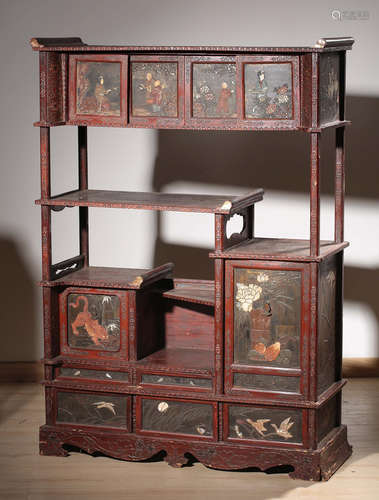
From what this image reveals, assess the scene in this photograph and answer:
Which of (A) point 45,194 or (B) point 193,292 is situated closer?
(A) point 45,194

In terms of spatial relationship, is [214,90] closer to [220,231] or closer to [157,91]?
[157,91]

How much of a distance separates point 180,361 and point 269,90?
1.31 meters

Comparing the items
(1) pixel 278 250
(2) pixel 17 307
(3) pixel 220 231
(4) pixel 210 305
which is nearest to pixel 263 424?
(4) pixel 210 305

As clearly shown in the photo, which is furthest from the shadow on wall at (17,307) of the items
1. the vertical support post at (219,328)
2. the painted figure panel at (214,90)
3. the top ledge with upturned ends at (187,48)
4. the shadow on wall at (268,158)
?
the painted figure panel at (214,90)

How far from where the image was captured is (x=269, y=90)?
14.8 feet

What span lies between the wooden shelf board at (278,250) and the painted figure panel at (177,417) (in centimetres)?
70

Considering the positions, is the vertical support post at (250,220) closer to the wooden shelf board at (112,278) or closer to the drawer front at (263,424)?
the wooden shelf board at (112,278)

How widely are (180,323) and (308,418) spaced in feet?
2.80

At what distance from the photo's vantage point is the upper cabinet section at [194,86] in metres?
4.48

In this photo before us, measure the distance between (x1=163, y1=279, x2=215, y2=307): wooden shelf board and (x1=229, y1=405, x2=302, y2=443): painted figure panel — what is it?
50cm

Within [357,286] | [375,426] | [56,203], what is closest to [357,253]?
[357,286]

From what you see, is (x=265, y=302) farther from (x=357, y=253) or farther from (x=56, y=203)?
(x=357, y=253)

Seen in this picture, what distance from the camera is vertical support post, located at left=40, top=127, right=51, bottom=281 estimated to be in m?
4.82

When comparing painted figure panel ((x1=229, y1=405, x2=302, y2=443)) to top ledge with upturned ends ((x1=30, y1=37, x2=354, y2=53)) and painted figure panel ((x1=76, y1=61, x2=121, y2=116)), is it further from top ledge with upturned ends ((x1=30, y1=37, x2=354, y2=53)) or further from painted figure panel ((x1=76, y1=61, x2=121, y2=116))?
top ledge with upturned ends ((x1=30, y1=37, x2=354, y2=53))
